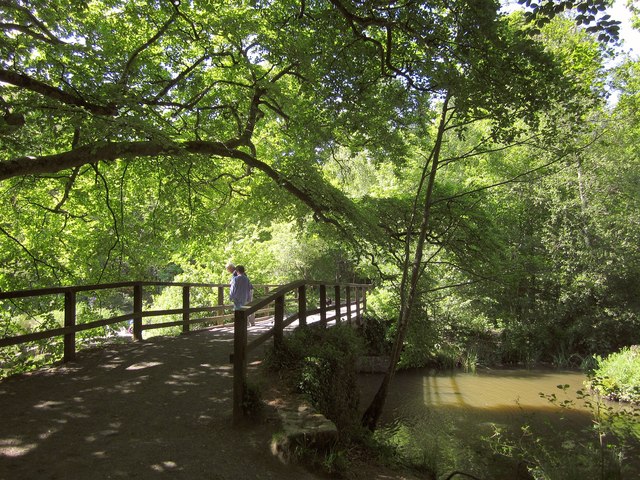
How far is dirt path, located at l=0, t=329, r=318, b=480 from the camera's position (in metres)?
3.60

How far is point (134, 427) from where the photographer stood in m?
4.39

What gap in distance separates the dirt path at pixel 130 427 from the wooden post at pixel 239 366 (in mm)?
189

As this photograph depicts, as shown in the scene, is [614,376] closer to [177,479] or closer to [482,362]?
[482,362]

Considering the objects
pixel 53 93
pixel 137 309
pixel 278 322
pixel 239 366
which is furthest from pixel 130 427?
pixel 53 93

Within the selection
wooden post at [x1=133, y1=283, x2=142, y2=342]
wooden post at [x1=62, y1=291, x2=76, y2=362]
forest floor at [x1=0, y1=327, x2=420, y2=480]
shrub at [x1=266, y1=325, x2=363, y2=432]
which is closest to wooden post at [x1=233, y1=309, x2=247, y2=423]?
forest floor at [x1=0, y1=327, x2=420, y2=480]

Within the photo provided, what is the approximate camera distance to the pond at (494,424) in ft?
21.1

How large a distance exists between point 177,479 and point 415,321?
742cm

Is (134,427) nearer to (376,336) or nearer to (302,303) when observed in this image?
(302,303)

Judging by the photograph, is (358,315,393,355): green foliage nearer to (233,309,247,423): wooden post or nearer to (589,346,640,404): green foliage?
(589,346,640,404): green foliage

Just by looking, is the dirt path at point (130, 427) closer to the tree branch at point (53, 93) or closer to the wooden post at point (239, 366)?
the wooden post at point (239, 366)

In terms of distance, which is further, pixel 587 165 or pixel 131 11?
pixel 587 165

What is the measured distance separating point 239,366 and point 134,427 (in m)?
1.18

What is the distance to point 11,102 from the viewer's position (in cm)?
546

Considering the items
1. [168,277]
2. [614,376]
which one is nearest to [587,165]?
[614,376]
